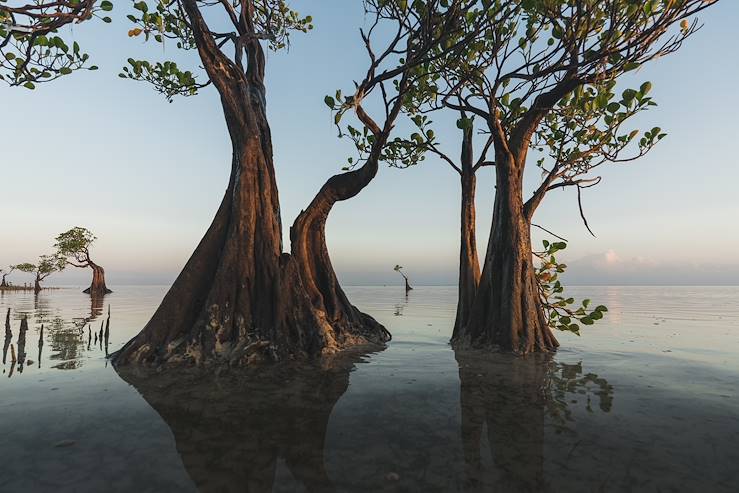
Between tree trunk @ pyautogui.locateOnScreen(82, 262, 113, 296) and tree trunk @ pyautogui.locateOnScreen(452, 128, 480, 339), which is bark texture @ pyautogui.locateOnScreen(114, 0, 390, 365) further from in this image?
tree trunk @ pyautogui.locateOnScreen(82, 262, 113, 296)

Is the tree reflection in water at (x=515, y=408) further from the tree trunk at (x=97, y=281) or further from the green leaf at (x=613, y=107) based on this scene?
the tree trunk at (x=97, y=281)

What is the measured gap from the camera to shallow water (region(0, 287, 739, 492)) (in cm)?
405

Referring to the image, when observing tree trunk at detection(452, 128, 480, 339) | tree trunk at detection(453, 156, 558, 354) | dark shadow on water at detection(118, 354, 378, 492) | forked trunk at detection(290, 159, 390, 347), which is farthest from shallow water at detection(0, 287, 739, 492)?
tree trunk at detection(452, 128, 480, 339)

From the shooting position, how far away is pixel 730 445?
4.94 meters

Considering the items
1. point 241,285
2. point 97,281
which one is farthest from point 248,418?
point 97,281

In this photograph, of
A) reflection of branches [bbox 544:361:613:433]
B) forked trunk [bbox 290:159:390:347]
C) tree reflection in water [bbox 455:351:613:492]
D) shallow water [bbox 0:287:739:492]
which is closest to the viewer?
shallow water [bbox 0:287:739:492]

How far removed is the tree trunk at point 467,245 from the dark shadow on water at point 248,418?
6.33 meters

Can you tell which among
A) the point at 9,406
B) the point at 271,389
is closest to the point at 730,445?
the point at 271,389

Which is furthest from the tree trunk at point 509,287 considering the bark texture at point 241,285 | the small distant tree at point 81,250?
the small distant tree at point 81,250

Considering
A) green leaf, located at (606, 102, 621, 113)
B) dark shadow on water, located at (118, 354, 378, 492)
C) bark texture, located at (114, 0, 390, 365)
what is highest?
green leaf, located at (606, 102, 621, 113)

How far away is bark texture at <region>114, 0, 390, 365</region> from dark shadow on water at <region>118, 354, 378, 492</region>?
98cm

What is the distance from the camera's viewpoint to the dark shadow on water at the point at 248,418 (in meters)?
4.12

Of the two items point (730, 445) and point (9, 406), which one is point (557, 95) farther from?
point (9, 406)

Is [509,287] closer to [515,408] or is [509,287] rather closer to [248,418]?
[515,408]
